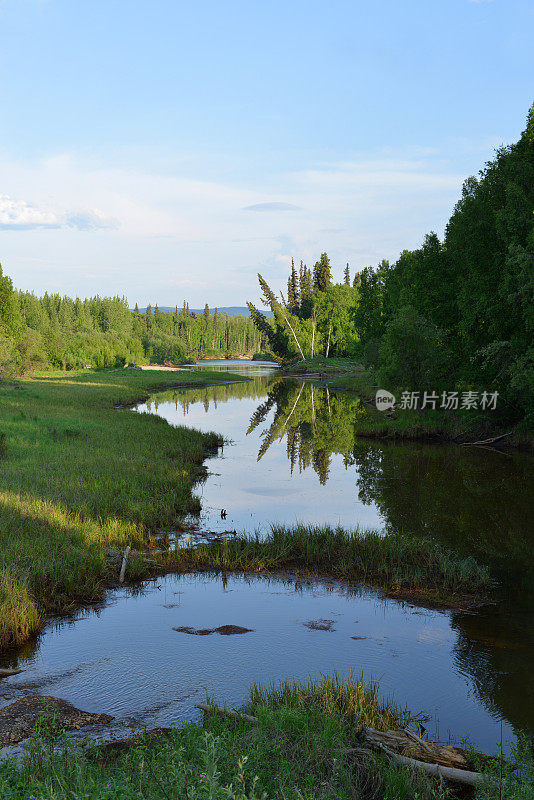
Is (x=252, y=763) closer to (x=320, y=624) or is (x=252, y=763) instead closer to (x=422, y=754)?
(x=422, y=754)

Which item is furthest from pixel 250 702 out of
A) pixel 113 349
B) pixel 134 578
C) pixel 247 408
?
pixel 113 349

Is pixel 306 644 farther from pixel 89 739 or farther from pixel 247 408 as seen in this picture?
pixel 247 408

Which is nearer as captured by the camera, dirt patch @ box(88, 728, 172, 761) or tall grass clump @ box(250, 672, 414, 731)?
dirt patch @ box(88, 728, 172, 761)

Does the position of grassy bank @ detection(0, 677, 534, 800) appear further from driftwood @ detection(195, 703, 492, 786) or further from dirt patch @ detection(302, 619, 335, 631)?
dirt patch @ detection(302, 619, 335, 631)

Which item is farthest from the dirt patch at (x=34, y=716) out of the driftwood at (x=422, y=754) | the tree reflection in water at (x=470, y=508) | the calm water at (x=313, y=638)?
the tree reflection in water at (x=470, y=508)

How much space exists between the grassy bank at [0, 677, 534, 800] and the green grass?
13mm

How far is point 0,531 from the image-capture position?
598 inches

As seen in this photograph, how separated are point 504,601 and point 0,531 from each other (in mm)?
12510

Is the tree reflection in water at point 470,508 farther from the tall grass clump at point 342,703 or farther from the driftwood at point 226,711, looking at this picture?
the driftwood at point 226,711

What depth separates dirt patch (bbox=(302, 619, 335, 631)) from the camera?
12855mm

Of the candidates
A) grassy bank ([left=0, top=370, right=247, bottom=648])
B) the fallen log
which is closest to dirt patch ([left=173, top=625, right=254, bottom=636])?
grassy bank ([left=0, top=370, right=247, bottom=648])

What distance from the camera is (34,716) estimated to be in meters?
8.61

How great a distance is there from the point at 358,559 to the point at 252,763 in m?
10.2

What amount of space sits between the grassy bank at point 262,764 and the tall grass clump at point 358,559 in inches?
267
